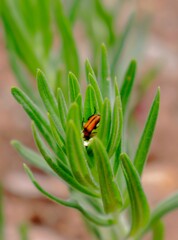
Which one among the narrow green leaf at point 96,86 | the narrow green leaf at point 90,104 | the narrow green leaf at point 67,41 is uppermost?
the narrow green leaf at point 67,41

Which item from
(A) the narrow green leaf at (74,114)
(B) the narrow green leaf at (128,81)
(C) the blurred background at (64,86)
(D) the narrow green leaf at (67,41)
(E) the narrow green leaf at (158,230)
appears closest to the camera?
(A) the narrow green leaf at (74,114)

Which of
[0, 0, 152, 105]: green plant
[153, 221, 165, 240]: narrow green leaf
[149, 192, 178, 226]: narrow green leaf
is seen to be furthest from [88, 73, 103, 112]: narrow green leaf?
[0, 0, 152, 105]: green plant

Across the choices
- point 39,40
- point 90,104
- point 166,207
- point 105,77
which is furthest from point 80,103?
point 39,40

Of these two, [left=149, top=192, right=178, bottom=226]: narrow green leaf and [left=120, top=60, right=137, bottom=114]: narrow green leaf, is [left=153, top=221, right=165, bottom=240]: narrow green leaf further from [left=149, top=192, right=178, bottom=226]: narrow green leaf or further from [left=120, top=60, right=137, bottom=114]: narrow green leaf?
[left=120, top=60, right=137, bottom=114]: narrow green leaf

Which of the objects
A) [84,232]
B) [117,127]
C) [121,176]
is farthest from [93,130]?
[84,232]

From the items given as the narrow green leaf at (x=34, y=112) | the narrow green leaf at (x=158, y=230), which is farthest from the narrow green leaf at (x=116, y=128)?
the narrow green leaf at (x=158, y=230)

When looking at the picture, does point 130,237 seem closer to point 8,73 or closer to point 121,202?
point 121,202

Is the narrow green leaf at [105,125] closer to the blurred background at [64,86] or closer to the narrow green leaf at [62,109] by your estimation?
the narrow green leaf at [62,109]
